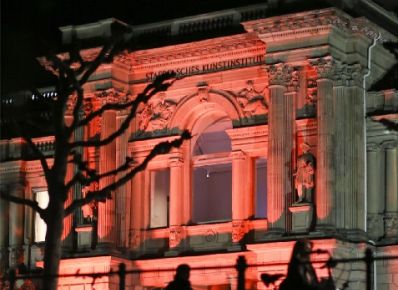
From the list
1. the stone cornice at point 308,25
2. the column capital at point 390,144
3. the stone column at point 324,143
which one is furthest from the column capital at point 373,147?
the stone cornice at point 308,25

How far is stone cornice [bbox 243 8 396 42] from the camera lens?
4884 cm

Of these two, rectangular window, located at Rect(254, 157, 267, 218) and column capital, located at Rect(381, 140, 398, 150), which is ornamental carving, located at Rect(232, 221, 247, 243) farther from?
column capital, located at Rect(381, 140, 398, 150)

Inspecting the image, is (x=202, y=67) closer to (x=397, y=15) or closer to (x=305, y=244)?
(x=397, y=15)

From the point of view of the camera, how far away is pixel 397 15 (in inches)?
2119

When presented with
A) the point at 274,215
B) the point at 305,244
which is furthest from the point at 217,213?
the point at 305,244

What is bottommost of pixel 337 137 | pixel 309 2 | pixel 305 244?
pixel 305 244

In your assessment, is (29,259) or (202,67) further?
(29,259)

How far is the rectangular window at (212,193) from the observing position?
55906 millimetres

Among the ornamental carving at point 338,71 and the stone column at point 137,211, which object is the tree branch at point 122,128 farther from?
the stone column at point 137,211

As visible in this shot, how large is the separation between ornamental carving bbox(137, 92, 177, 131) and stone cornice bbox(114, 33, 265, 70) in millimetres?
1143

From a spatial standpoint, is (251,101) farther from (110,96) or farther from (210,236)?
(110,96)

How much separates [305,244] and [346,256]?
62.9ft

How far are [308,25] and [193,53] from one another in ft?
16.9

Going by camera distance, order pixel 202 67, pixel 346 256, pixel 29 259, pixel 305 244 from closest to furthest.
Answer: pixel 305 244, pixel 346 256, pixel 202 67, pixel 29 259
